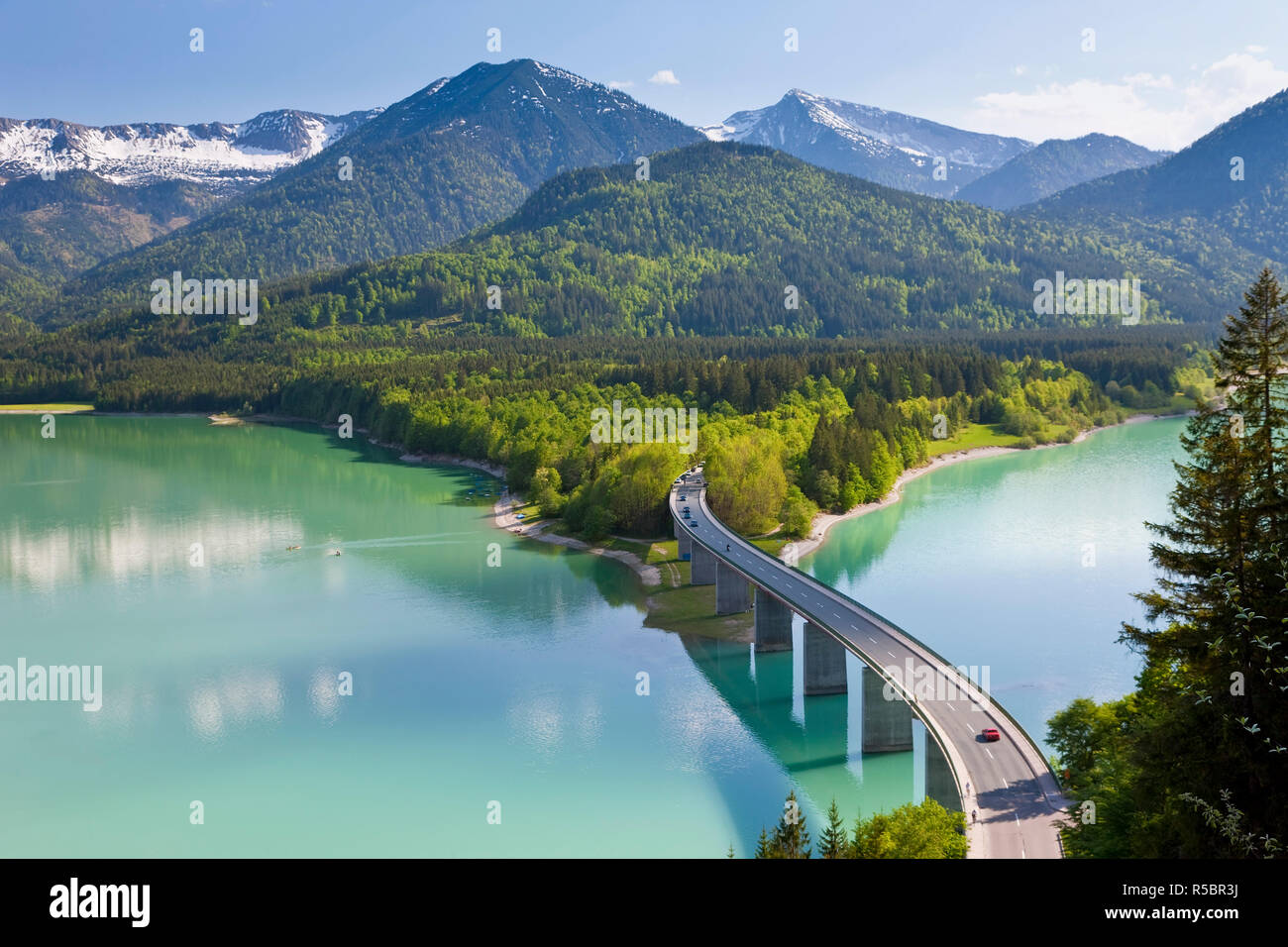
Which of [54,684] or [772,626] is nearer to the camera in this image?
[54,684]

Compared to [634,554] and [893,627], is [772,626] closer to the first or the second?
[893,627]

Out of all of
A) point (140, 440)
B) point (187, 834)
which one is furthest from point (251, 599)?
point (140, 440)

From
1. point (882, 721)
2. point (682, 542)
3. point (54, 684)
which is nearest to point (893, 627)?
point (882, 721)

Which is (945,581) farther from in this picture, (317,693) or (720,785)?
(317,693)

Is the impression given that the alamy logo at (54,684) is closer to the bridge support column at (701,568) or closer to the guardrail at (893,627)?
the guardrail at (893,627)

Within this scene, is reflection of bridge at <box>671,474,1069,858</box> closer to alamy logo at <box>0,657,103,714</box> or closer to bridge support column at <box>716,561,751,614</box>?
bridge support column at <box>716,561,751,614</box>

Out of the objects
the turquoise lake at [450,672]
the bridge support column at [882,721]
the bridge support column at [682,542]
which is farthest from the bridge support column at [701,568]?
the bridge support column at [882,721]
